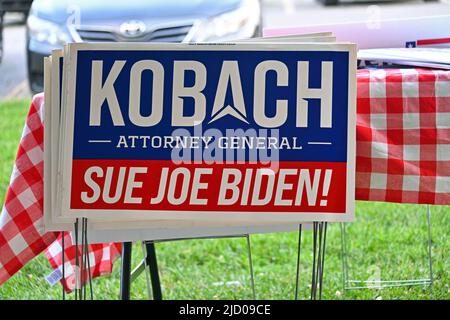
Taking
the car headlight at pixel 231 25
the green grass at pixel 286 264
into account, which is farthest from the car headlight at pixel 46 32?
the green grass at pixel 286 264

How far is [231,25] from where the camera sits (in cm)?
595

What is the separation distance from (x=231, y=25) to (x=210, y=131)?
4.15 meters

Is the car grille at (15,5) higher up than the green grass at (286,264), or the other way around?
the car grille at (15,5)

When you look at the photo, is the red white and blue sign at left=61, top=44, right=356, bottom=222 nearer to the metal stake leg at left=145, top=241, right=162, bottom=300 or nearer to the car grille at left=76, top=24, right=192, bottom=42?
the metal stake leg at left=145, top=241, right=162, bottom=300

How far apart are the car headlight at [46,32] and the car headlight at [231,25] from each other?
813 mm

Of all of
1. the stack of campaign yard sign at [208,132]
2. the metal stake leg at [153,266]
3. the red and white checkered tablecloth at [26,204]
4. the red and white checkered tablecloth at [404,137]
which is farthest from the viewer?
the metal stake leg at [153,266]

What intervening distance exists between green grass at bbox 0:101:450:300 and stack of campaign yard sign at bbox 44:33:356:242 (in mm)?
1213

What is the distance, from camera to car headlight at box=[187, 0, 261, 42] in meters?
5.86

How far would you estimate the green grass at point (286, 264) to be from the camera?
3416mm

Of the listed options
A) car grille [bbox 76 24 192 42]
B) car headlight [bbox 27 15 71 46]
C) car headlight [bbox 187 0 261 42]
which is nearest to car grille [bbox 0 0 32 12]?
car headlight [bbox 27 15 71 46]

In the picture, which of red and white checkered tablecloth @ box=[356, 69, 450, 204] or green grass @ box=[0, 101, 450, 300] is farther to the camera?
green grass @ box=[0, 101, 450, 300]

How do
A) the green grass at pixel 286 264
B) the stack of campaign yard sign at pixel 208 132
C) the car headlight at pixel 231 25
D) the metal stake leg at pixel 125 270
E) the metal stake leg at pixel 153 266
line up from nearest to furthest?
the stack of campaign yard sign at pixel 208 132, the metal stake leg at pixel 125 270, the metal stake leg at pixel 153 266, the green grass at pixel 286 264, the car headlight at pixel 231 25

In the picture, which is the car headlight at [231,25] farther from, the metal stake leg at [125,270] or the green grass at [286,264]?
the metal stake leg at [125,270]

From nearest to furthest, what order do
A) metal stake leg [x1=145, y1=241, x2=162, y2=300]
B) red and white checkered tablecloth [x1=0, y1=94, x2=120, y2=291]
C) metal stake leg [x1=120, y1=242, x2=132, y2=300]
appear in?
1. red and white checkered tablecloth [x1=0, y1=94, x2=120, y2=291]
2. metal stake leg [x1=120, y1=242, x2=132, y2=300]
3. metal stake leg [x1=145, y1=241, x2=162, y2=300]
